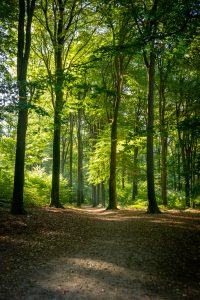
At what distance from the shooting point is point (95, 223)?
12.3 metres

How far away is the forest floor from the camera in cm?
525

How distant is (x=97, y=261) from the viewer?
22.4 feet

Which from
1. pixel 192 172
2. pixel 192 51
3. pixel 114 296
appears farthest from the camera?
pixel 192 51

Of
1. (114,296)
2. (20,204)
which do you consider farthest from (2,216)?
(114,296)

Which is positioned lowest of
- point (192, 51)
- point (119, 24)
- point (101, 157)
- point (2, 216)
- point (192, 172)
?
point (2, 216)

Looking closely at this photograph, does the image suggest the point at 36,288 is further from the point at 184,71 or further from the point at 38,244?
the point at 184,71

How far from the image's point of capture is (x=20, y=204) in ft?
38.0

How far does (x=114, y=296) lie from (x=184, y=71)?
18082mm

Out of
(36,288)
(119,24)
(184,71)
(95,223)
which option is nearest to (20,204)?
(95,223)

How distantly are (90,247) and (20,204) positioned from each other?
4.55 metres

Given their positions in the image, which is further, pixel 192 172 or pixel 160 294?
pixel 192 172

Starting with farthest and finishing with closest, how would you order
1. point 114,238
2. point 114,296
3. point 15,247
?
1. point 114,238
2. point 15,247
3. point 114,296

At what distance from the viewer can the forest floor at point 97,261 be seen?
5254 millimetres

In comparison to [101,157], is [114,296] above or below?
below
